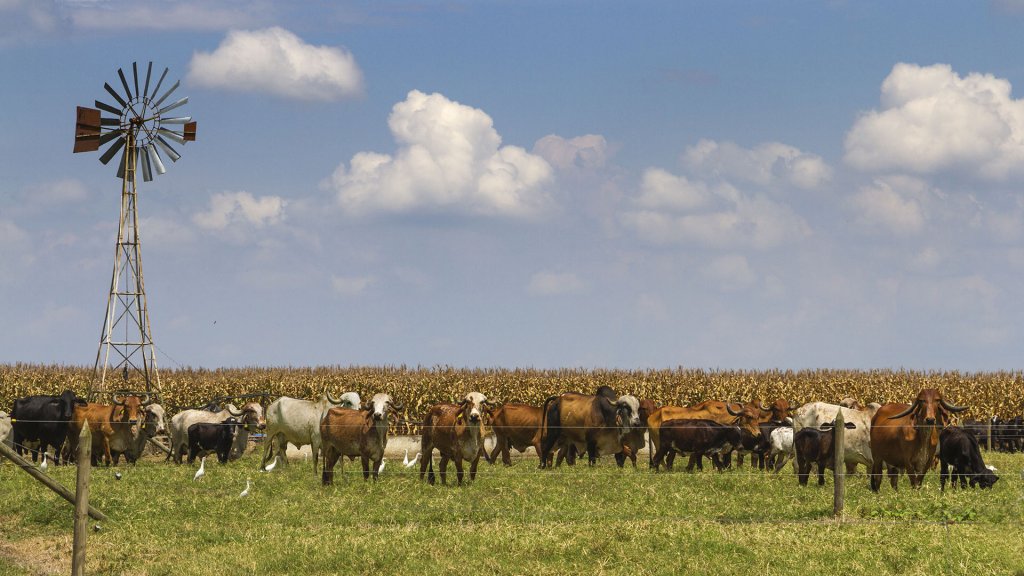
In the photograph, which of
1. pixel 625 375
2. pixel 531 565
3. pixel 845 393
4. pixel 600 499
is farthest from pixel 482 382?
pixel 531 565

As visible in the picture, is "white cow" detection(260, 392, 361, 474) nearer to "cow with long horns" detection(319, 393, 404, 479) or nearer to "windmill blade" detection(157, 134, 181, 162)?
"cow with long horns" detection(319, 393, 404, 479)

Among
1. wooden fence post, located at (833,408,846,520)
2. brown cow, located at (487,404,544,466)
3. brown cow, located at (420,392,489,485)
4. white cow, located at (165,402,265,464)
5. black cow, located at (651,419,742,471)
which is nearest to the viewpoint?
wooden fence post, located at (833,408,846,520)

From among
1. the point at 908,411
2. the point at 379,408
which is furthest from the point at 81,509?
the point at 908,411

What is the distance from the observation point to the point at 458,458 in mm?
22469

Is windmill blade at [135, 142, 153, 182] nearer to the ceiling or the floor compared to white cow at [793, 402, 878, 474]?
nearer to the ceiling

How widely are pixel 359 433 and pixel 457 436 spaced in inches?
82.2

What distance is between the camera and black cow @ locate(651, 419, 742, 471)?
25281mm

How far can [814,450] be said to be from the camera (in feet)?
71.3

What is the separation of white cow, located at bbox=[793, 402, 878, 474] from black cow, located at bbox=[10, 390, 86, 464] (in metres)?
17.9

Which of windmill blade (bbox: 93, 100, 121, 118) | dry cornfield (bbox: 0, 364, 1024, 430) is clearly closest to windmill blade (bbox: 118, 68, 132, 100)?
windmill blade (bbox: 93, 100, 121, 118)

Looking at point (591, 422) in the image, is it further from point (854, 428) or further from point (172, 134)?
point (172, 134)

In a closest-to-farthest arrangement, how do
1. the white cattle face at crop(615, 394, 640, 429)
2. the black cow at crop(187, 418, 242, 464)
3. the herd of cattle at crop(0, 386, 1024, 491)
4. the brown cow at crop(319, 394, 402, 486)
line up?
1. the herd of cattle at crop(0, 386, 1024, 491)
2. the brown cow at crop(319, 394, 402, 486)
3. the white cattle face at crop(615, 394, 640, 429)
4. the black cow at crop(187, 418, 242, 464)

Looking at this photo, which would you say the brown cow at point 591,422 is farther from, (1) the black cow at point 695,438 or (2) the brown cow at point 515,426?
(1) the black cow at point 695,438

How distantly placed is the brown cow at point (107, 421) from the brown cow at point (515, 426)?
869 centimetres
